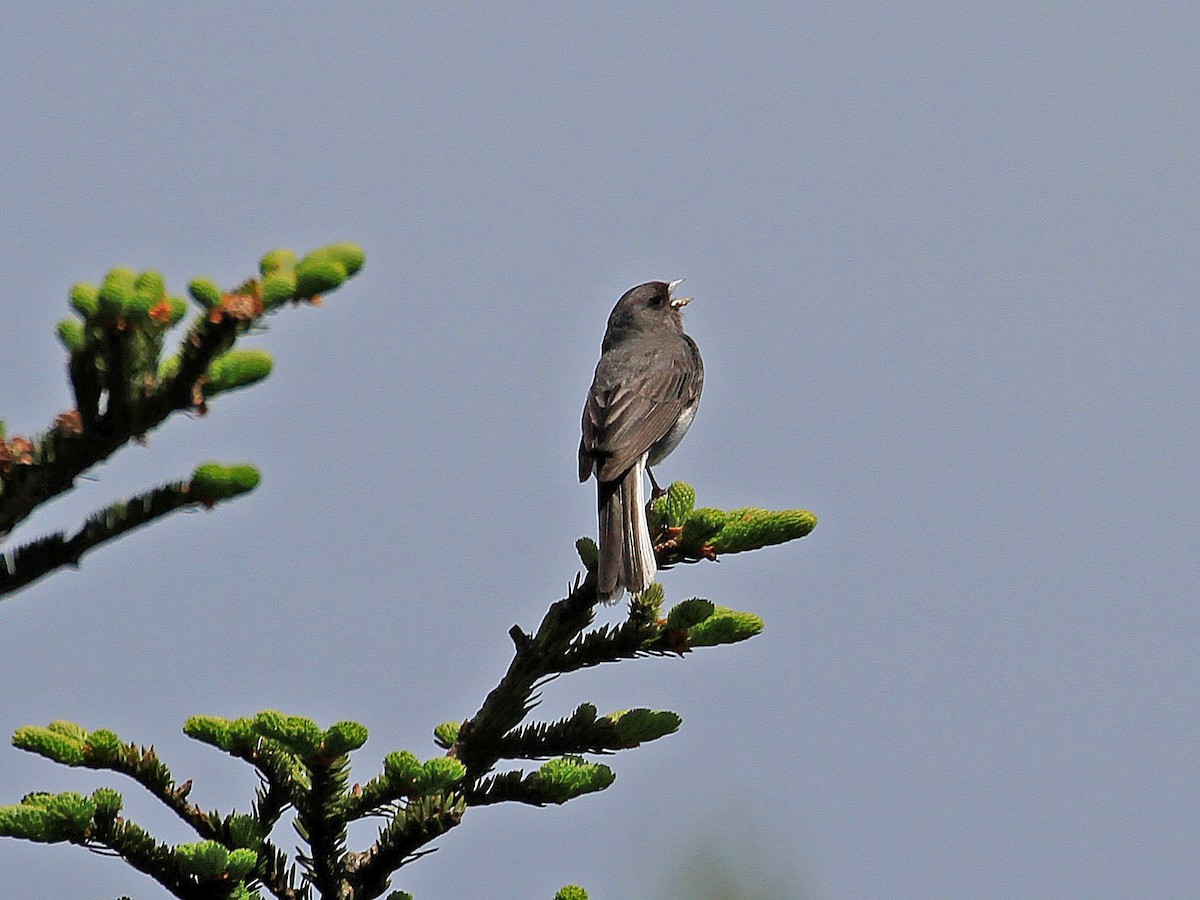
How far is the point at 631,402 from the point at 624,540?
2.88m

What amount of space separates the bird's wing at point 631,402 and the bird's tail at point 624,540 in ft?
0.71

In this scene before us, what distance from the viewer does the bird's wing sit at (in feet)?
26.5

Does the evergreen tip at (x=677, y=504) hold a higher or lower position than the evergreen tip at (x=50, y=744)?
higher

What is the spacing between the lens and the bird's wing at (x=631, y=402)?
8.06 m

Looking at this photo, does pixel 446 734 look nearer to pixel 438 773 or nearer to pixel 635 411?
pixel 438 773

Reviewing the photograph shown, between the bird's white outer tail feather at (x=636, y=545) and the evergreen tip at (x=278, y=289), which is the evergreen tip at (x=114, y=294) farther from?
the bird's white outer tail feather at (x=636, y=545)

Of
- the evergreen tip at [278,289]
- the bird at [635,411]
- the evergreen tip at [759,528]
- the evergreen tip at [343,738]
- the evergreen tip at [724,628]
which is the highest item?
the bird at [635,411]

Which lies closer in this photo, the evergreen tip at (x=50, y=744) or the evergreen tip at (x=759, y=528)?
the evergreen tip at (x=50, y=744)

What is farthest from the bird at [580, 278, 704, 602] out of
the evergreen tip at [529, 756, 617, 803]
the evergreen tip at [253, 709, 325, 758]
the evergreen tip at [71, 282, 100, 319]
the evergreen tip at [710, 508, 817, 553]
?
the evergreen tip at [71, 282, 100, 319]

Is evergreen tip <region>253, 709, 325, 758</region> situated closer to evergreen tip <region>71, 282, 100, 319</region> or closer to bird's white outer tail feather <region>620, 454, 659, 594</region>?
bird's white outer tail feather <region>620, 454, 659, 594</region>

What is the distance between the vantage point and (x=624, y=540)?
5930 millimetres

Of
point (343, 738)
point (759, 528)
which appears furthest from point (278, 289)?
point (759, 528)

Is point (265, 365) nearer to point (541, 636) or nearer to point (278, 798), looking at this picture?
point (278, 798)

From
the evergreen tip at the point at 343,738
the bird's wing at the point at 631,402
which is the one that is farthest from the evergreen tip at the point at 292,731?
the bird's wing at the point at 631,402
